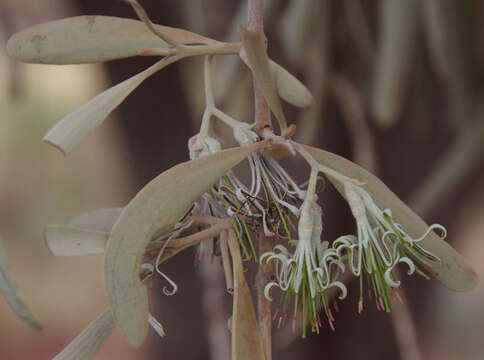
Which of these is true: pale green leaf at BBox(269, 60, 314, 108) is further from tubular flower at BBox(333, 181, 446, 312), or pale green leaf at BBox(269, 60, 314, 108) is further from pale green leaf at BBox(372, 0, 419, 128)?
pale green leaf at BBox(372, 0, 419, 128)

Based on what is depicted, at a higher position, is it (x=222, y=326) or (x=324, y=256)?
(x=324, y=256)

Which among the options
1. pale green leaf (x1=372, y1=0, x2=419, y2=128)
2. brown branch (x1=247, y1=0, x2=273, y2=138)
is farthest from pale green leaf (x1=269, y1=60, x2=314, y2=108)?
pale green leaf (x1=372, y1=0, x2=419, y2=128)

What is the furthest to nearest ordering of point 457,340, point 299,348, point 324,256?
1. point 457,340
2. point 299,348
3. point 324,256

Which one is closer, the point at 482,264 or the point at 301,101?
the point at 301,101

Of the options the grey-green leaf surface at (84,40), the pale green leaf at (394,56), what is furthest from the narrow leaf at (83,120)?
the pale green leaf at (394,56)

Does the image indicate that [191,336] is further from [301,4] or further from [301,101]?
[301,101]

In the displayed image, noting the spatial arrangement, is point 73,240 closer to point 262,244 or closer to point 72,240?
point 72,240

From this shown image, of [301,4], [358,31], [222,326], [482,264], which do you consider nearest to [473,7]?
[358,31]

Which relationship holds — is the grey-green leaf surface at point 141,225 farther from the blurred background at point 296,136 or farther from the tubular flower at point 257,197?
the blurred background at point 296,136
